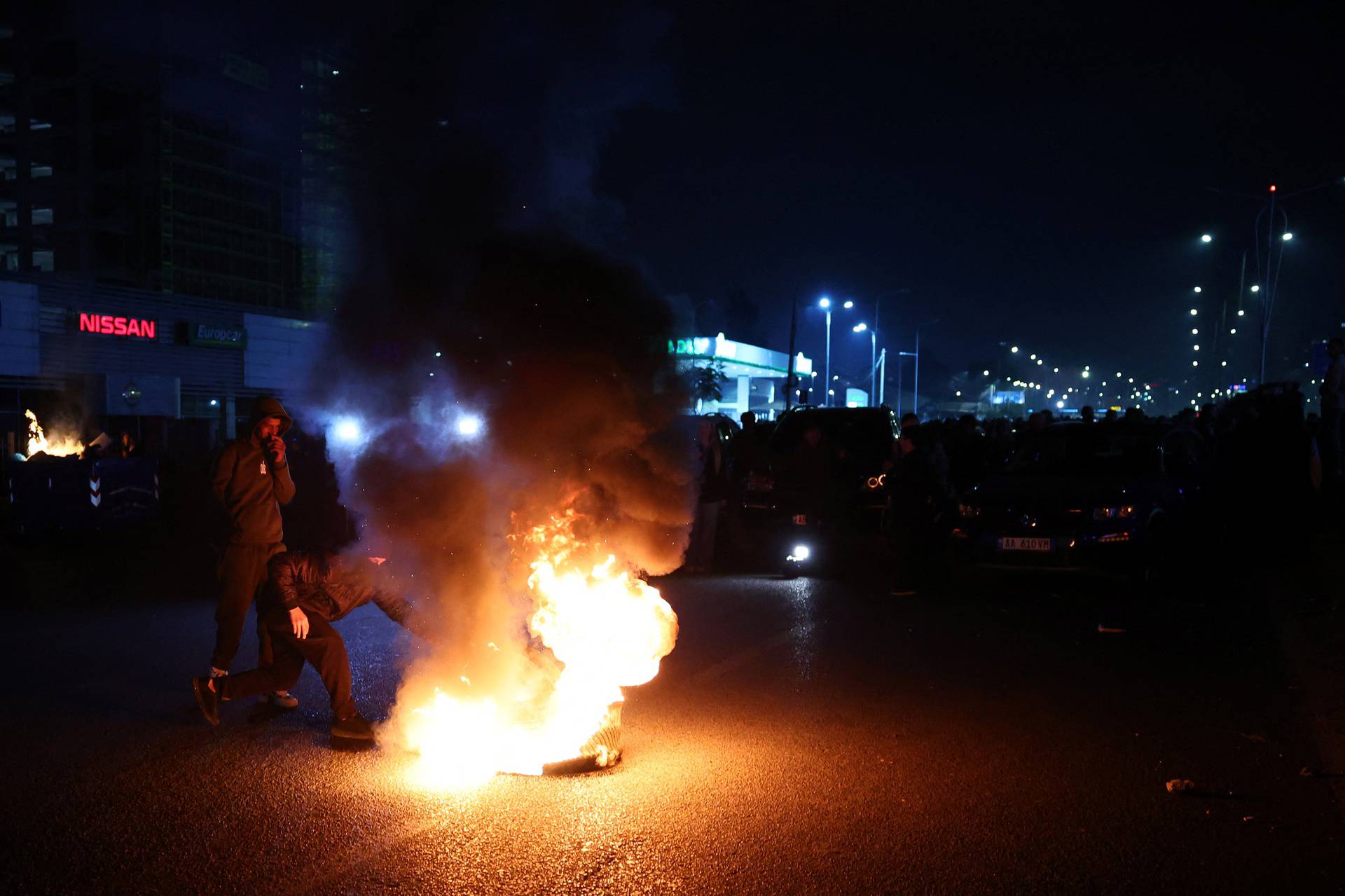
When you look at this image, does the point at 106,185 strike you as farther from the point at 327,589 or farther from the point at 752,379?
the point at 327,589

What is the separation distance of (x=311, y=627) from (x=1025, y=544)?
8.05m

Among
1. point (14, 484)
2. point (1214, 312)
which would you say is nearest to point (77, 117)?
point (14, 484)

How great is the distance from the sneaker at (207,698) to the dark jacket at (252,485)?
104 cm

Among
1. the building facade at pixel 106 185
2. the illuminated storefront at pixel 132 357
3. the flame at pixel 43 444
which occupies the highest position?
the building facade at pixel 106 185

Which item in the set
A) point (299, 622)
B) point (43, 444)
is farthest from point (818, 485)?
point (43, 444)

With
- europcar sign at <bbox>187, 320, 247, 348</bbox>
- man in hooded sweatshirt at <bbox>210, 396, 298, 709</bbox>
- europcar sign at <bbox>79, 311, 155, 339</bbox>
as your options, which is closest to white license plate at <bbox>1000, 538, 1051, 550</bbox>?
man in hooded sweatshirt at <bbox>210, 396, 298, 709</bbox>

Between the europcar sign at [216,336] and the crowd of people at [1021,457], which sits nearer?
the crowd of people at [1021,457]

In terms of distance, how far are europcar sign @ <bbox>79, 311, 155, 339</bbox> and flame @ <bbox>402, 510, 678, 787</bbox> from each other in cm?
Result: 3362

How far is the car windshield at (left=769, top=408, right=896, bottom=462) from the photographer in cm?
1544

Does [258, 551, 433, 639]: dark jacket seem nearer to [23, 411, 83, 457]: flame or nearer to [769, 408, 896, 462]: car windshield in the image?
[769, 408, 896, 462]: car windshield

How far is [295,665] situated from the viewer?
6.02 metres

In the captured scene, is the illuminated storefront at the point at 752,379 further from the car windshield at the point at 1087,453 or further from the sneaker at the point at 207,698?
the sneaker at the point at 207,698

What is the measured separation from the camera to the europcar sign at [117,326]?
34062mm

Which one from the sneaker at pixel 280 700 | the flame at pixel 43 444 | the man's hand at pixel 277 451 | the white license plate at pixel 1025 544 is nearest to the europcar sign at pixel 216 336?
the flame at pixel 43 444
